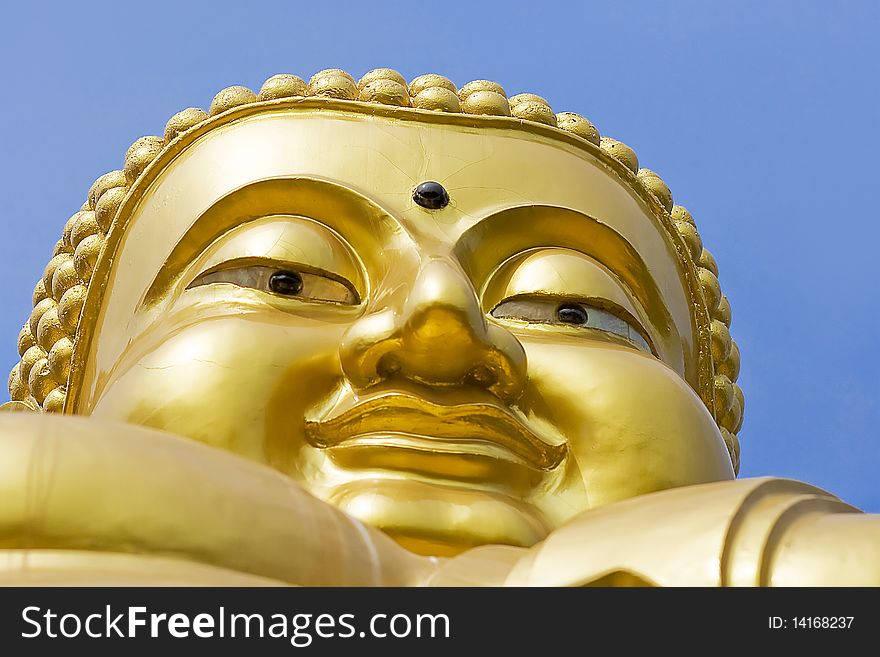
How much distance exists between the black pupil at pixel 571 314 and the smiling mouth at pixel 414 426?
19.9 inches

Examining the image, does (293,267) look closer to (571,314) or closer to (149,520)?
(571,314)

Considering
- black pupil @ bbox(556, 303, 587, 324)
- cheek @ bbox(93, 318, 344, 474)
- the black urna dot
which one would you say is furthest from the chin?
the black urna dot

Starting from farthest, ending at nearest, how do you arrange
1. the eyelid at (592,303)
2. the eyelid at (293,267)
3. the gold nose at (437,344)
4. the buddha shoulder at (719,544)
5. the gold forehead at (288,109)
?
the gold forehead at (288,109) → the eyelid at (592,303) → the eyelid at (293,267) → the gold nose at (437,344) → the buddha shoulder at (719,544)

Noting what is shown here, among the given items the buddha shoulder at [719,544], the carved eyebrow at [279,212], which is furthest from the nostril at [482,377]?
the buddha shoulder at [719,544]

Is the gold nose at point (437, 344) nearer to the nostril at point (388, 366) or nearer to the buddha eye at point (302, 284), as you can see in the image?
the nostril at point (388, 366)

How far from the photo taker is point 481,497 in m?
3.44

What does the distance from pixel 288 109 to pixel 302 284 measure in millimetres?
728

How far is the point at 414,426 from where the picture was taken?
357 centimetres

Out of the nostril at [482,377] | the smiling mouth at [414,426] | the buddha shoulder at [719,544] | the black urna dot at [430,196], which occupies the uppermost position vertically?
the black urna dot at [430,196]

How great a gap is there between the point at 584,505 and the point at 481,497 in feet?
1.02

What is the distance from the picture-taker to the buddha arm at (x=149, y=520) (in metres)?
2.45
